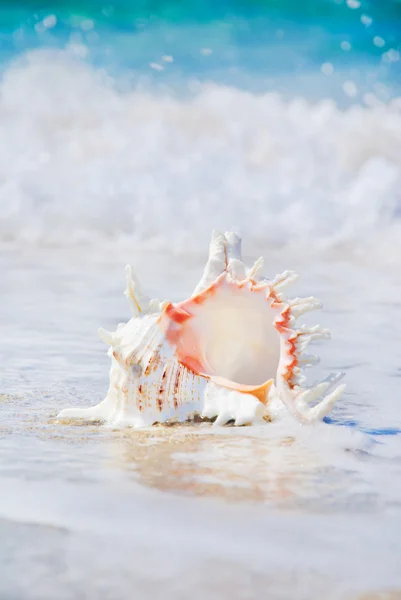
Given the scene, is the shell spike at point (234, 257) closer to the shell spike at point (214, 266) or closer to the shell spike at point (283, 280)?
the shell spike at point (214, 266)

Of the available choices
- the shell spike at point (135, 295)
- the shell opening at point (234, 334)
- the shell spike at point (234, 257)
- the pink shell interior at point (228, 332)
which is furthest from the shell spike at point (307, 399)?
the shell spike at point (135, 295)

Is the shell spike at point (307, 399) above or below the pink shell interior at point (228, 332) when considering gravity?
below

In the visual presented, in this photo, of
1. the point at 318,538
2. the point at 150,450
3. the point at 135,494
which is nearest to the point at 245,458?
the point at 150,450

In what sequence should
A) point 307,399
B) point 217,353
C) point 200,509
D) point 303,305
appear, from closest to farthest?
point 200,509
point 307,399
point 303,305
point 217,353

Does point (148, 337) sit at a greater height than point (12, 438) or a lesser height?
greater

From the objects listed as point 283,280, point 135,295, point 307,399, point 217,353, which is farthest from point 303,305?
point 135,295

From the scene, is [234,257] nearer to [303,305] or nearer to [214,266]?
[214,266]

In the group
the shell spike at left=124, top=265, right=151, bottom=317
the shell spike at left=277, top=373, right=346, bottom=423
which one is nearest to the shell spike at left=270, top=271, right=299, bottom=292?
the shell spike at left=277, top=373, right=346, bottom=423

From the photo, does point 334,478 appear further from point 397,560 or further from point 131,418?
point 131,418

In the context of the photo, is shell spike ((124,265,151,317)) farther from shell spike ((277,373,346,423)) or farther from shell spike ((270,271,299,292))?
shell spike ((277,373,346,423))
